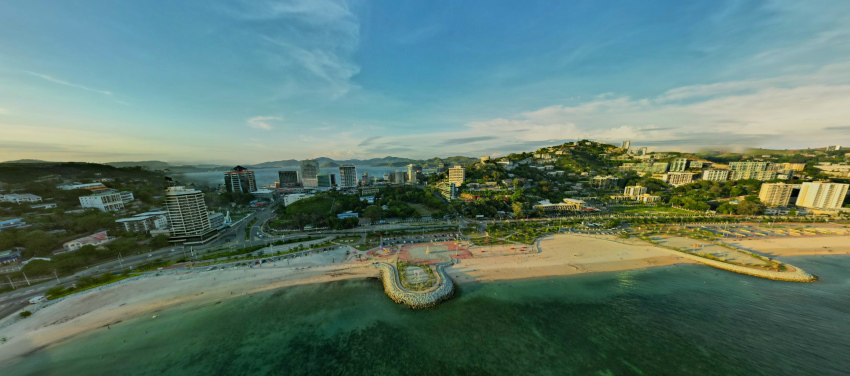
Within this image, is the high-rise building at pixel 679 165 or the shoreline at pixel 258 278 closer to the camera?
the shoreline at pixel 258 278

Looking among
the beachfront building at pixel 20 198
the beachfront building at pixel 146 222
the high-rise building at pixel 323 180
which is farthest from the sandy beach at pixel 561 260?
the high-rise building at pixel 323 180

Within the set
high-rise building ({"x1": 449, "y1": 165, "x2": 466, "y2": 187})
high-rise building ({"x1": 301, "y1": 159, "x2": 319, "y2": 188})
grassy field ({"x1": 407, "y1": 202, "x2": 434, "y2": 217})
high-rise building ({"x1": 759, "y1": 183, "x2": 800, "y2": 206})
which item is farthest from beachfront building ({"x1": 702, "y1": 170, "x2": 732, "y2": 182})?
high-rise building ({"x1": 301, "y1": 159, "x2": 319, "y2": 188})

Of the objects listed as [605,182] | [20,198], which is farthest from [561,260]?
[20,198]

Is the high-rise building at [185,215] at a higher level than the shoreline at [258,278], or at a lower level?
higher

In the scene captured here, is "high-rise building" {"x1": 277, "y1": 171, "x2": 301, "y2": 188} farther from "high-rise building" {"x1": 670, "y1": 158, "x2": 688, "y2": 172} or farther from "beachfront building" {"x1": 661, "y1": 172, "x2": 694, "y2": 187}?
"high-rise building" {"x1": 670, "y1": 158, "x2": 688, "y2": 172}

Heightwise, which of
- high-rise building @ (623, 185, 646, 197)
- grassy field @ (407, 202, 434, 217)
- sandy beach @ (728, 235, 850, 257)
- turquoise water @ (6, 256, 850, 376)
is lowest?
turquoise water @ (6, 256, 850, 376)

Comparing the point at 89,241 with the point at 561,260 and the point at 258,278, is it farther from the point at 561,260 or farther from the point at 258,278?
the point at 561,260

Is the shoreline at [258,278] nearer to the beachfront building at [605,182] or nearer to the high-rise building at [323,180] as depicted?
the beachfront building at [605,182]
